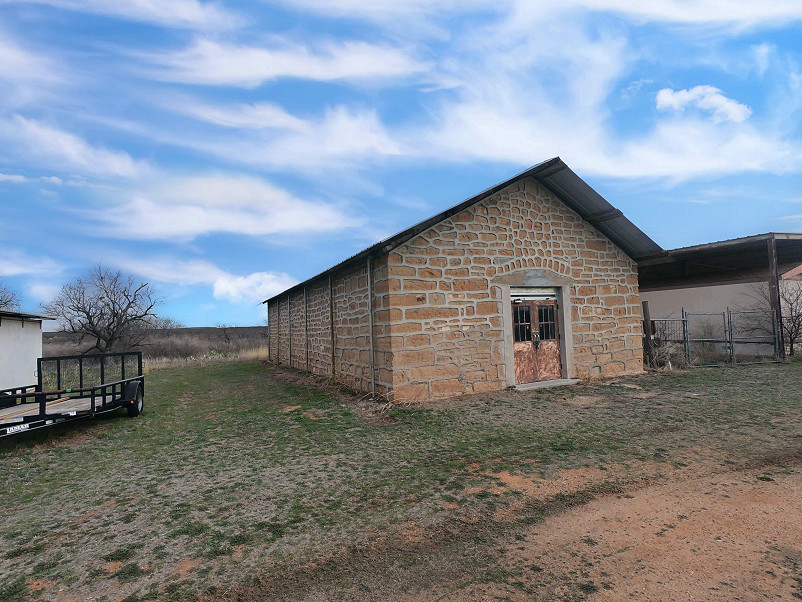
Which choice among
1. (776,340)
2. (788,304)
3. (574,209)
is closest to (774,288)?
(776,340)

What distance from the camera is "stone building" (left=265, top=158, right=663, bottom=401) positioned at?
841 centimetres

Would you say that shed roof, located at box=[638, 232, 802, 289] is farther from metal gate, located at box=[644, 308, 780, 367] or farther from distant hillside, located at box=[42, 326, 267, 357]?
distant hillside, located at box=[42, 326, 267, 357]

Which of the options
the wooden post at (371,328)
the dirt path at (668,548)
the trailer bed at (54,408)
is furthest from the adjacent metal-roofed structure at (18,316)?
the dirt path at (668,548)

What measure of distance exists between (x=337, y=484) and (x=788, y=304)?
18.2 metres

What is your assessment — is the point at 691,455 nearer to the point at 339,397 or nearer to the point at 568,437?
the point at 568,437

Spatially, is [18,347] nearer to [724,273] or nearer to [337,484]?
[337,484]

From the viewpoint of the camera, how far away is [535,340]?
389 inches

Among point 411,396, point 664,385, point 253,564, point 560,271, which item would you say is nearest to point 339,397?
point 411,396

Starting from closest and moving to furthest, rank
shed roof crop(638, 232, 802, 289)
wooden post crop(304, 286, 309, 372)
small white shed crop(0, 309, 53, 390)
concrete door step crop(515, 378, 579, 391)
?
1. concrete door step crop(515, 378, 579, 391)
2. small white shed crop(0, 309, 53, 390)
3. shed roof crop(638, 232, 802, 289)
4. wooden post crop(304, 286, 309, 372)

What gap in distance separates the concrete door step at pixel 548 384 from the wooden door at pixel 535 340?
6.1 inches

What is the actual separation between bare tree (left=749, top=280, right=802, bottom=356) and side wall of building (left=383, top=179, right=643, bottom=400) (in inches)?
299

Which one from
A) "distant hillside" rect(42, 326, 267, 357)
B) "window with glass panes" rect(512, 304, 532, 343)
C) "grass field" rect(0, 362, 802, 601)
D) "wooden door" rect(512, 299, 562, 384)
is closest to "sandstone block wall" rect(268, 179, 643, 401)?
"wooden door" rect(512, 299, 562, 384)

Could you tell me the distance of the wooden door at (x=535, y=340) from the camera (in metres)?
9.71

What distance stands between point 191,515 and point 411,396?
16.2ft
